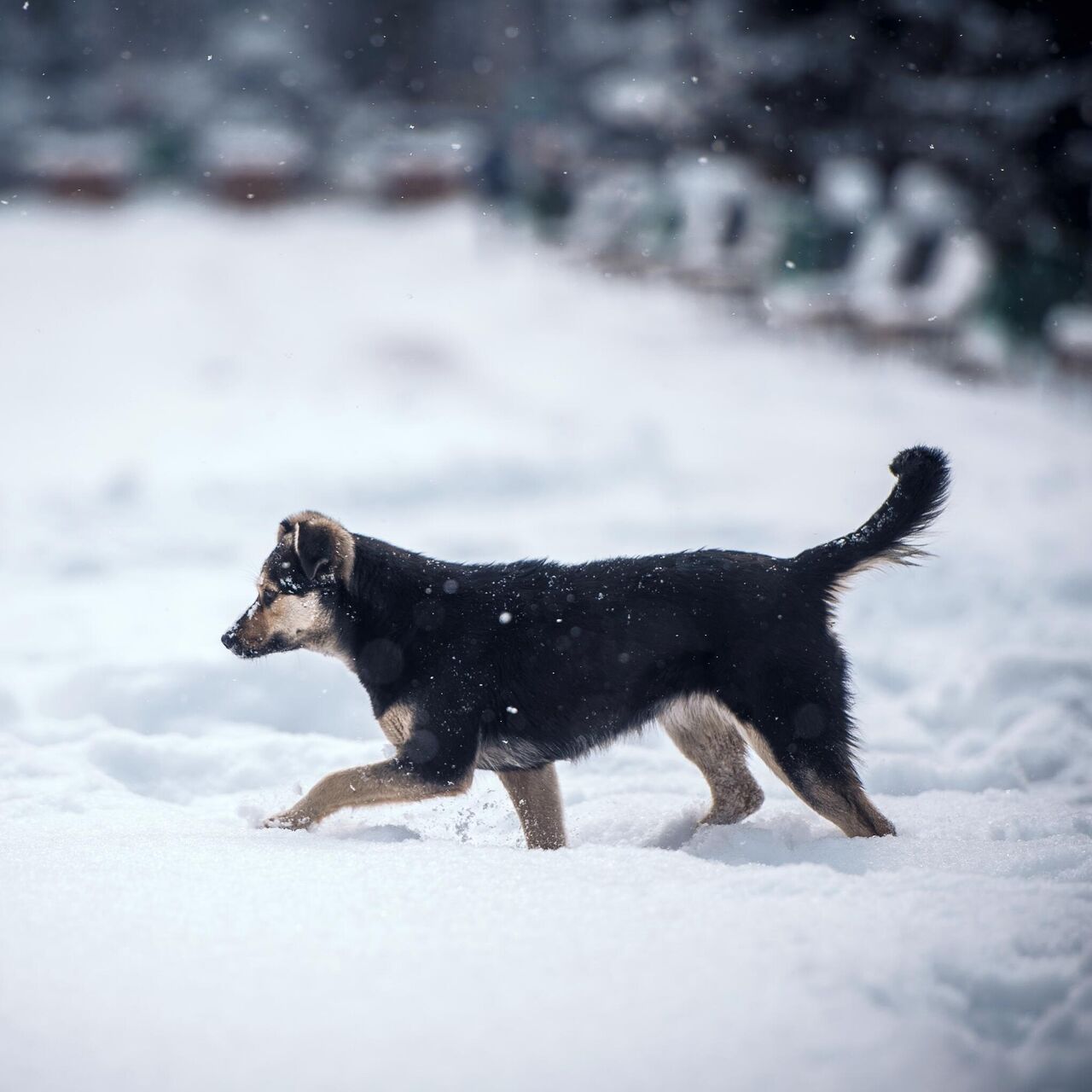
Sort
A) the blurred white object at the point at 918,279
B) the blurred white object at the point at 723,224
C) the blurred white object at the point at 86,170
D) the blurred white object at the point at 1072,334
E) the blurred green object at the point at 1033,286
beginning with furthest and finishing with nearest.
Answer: the blurred white object at the point at 86,170, the blurred white object at the point at 723,224, the blurred white object at the point at 918,279, the blurred green object at the point at 1033,286, the blurred white object at the point at 1072,334

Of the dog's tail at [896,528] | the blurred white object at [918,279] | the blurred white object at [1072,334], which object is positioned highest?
the blurred white object at [918,279]

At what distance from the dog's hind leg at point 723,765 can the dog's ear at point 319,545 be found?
1.37 metres

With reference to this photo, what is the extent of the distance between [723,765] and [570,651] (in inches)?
33.8

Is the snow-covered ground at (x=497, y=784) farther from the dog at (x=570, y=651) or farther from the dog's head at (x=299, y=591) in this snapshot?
the dog's head at (x=299, y=591)

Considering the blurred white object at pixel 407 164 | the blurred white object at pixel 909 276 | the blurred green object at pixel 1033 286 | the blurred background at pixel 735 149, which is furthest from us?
the blurred white object at pixel 407 164

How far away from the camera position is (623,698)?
4301 millimetres

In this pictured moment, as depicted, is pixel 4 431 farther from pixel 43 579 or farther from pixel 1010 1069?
pixel 1010 1069

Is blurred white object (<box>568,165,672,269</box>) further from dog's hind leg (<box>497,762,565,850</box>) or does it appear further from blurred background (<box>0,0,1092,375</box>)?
dog's hind leg (<box>497,762,565,850</box>)

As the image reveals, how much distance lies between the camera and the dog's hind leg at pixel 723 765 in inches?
183

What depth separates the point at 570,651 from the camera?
4320 millimetres

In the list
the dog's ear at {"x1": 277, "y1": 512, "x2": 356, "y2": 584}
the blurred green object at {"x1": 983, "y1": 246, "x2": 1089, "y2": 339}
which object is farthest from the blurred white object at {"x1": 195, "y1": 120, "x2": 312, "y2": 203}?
the dog's ear at {"x1": 277, "y1": 512, "x2": 356, "y2": 584}

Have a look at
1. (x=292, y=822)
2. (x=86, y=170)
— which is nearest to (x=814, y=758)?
(x=292, y=822)

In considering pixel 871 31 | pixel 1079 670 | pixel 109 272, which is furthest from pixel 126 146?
pixel 1079 670

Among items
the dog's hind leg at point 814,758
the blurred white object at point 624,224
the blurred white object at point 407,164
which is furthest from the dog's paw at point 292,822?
the blurred white object at point 407,164
